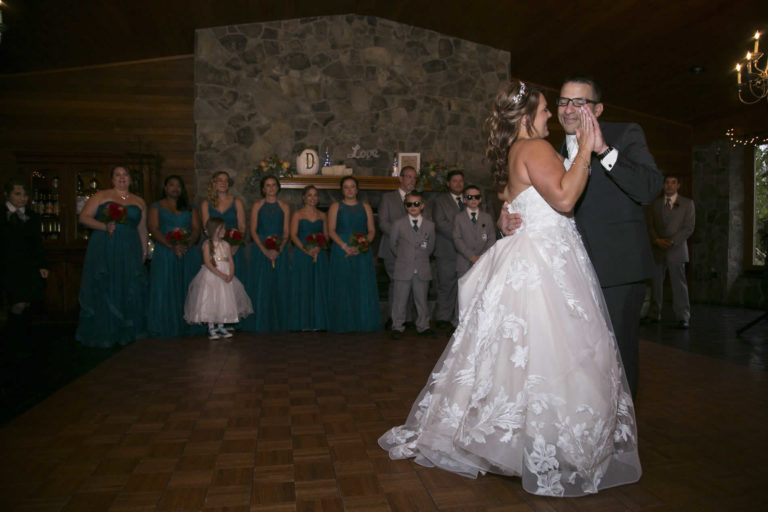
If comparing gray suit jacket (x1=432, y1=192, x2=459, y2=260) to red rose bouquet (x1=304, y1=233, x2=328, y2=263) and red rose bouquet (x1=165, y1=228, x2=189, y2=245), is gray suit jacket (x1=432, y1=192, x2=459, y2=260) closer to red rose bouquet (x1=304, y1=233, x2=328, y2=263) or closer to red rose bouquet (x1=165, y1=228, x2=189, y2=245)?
red rose bouquet (x1=304, y1=233, x2=328, y2=263)

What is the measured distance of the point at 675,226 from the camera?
6.81m

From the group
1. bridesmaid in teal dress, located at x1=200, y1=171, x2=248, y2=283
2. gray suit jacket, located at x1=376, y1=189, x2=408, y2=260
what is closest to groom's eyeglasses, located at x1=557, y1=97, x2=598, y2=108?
gray suit jacket, located at x1=376, y1=189, x2=408, y2=260

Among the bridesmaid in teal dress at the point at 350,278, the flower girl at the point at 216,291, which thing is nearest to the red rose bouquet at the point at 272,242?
the flower girl at the point at 216,291

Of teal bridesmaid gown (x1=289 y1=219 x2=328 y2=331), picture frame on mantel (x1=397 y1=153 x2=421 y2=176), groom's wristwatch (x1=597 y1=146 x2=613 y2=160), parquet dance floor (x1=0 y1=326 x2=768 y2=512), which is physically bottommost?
parquet dance floor (x1=0 y1=326 x2=768 y2=512)

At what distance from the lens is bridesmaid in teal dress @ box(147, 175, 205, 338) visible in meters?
6.00

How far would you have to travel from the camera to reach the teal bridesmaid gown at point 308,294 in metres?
6.43

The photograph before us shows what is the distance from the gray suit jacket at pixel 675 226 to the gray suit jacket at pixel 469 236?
231 centimetres

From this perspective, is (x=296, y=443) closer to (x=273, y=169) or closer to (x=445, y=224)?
(x=445, y=224)

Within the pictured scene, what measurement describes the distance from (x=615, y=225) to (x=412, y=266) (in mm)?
3688

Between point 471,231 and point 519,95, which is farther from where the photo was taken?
point 471,231

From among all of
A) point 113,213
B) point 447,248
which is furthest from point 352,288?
point 113,213

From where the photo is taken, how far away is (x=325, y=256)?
6582 mm

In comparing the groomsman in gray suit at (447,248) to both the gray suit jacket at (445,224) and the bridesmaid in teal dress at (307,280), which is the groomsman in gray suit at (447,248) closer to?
the gray suit jacket at (445,224)

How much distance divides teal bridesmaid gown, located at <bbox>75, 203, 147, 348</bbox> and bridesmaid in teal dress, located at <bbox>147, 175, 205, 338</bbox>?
5.8 inches
